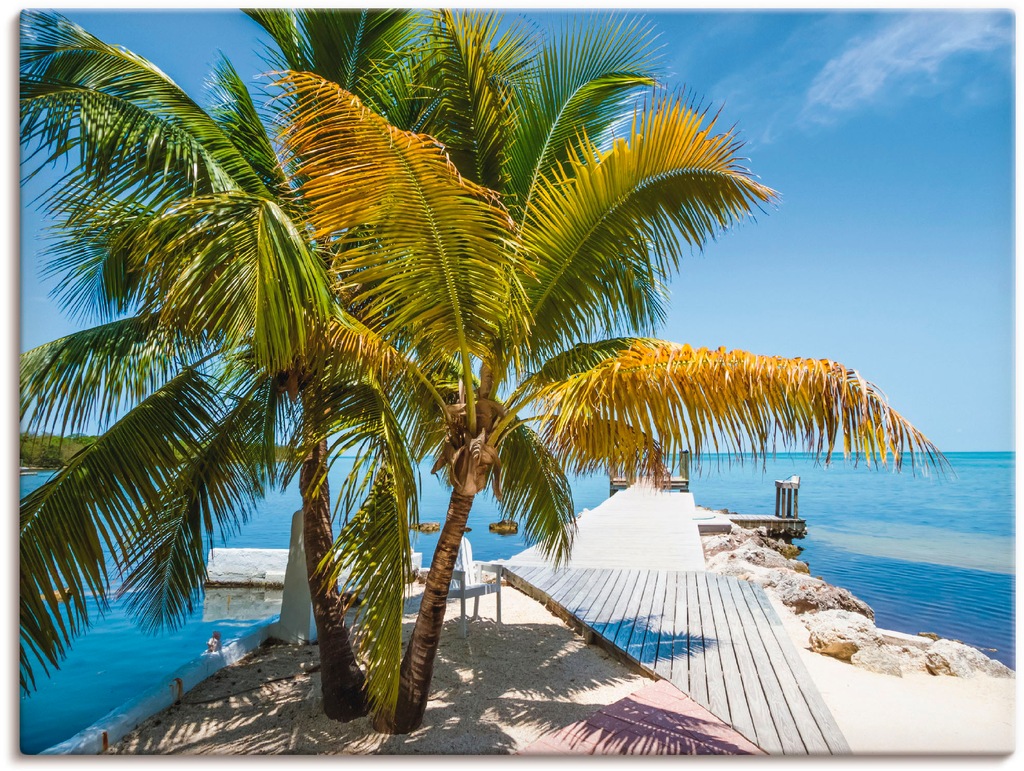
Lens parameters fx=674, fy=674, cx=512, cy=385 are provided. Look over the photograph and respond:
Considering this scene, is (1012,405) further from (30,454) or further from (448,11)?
(30,454)

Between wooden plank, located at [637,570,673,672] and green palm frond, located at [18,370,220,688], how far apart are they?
11.1 ft

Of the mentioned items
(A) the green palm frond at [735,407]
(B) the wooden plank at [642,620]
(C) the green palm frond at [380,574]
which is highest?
(A) the green palm frond at [735,407]

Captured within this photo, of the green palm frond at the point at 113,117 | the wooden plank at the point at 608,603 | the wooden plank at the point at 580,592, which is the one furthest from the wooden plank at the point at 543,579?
the green palm frond at the point at 113,117

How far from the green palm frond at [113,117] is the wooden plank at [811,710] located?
408 centimetres

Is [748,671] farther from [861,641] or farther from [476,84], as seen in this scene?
[476,84]

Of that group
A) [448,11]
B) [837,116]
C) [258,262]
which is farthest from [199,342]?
[837,116]

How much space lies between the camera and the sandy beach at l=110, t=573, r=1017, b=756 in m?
3.61

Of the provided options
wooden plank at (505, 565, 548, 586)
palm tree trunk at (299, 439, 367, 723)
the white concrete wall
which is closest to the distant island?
palm tree trunk at (299, 439, 367, 723)

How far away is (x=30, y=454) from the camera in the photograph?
3.41m

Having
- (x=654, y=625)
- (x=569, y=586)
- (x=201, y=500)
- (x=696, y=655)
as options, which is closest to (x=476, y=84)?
(x=201, y=500)

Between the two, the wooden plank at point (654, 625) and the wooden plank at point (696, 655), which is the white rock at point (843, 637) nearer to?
the wooden plank at point (696, 655)

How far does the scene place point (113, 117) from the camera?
3.04 metres

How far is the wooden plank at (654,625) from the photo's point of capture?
484 centimetres

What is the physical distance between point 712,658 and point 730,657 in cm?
13
